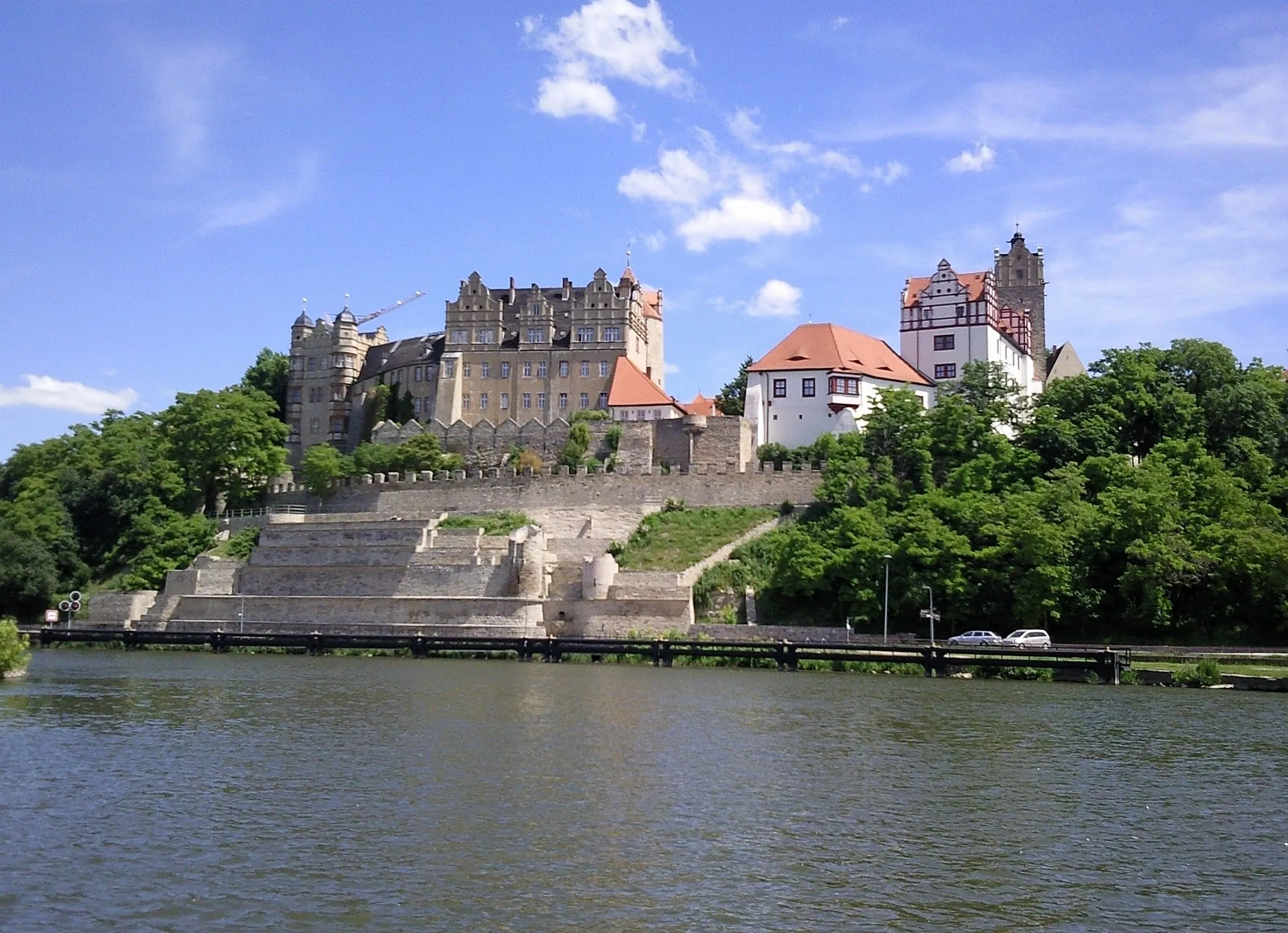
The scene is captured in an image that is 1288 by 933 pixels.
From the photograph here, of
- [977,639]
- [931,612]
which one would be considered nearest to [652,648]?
[931,612]

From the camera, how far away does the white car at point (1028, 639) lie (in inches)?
1603

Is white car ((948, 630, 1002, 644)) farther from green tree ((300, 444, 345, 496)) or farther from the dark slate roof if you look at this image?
the dark slate roof

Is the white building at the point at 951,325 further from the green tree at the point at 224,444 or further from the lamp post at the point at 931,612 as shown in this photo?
the green tree at the point at 224,444

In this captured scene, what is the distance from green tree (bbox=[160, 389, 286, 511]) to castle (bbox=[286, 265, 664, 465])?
10.0 meters

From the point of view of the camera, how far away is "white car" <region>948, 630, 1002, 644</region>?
42103 millimetres

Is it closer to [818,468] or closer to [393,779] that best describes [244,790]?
[393,779]

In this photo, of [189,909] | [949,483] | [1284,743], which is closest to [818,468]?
[949,483]

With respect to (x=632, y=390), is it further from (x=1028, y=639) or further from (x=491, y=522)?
(x=1028, y=639)

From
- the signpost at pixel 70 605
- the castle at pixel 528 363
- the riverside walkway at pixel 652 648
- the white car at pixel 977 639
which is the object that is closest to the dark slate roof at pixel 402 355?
the castle at pixel 528 363

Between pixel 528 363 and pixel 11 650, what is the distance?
1716 inches

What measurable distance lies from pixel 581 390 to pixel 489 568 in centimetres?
2358

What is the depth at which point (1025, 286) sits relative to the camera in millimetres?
80688

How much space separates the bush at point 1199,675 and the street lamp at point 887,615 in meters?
10.2

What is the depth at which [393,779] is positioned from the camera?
1969 cm
